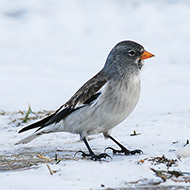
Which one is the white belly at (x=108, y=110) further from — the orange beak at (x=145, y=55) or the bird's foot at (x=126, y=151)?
the orange beak at (x=145, y=55)

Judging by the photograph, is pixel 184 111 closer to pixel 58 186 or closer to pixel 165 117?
pixel 165 117

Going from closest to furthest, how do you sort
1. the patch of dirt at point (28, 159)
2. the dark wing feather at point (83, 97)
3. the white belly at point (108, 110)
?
the patch of dirt at point (28, 159), the white belly at point (108, 110), the dark wing feather at point (83, 97)

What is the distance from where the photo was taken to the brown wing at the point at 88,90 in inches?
202

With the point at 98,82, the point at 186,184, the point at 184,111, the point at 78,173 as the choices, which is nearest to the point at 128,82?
the point at 98,82

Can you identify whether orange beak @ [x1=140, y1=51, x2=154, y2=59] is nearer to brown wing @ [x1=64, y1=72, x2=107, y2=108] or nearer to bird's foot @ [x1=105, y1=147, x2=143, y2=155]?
brown wing @ [x1=64, y1=72, x2=107, y2=108]

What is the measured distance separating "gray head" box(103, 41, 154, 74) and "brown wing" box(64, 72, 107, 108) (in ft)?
0.65

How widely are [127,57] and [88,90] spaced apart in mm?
698

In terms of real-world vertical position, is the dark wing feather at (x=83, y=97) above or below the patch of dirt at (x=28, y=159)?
above

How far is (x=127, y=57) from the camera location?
5457 mm

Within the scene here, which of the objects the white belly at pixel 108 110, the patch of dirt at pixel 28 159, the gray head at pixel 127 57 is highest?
the gray head at pixel 127 57

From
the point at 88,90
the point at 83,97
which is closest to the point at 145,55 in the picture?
the point at 88,90

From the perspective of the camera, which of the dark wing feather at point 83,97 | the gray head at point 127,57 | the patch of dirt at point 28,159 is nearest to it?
the patch of dirt at point 28,159

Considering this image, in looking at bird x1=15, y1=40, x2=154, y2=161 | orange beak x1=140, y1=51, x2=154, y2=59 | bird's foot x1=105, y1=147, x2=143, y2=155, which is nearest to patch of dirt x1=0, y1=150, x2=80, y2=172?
bird x1=15, y1=40, x2=154, y2=161

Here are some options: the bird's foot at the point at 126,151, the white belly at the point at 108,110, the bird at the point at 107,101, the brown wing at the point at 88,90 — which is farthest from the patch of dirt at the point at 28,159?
the brown wing at the point at 88,90
